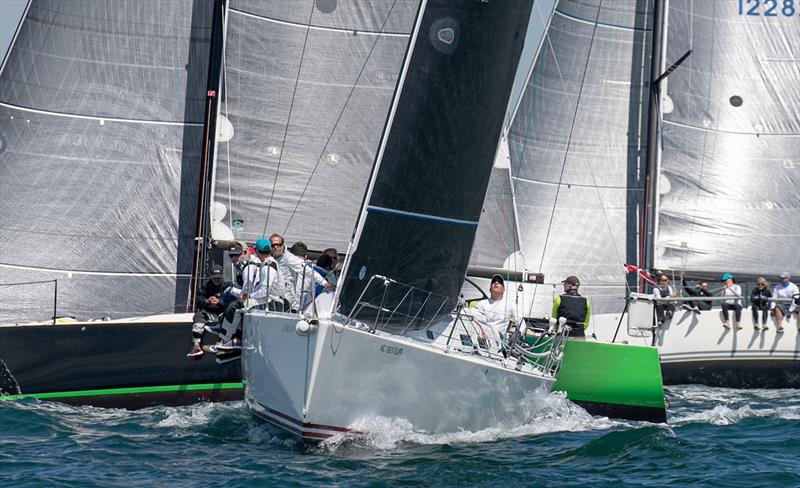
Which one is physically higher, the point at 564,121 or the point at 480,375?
the point at 564,121

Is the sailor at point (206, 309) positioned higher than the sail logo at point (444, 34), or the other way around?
the sail logo at point (444, 34)

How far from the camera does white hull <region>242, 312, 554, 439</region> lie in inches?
397

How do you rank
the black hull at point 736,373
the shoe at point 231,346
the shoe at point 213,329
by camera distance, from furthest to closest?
the black hull at point 736,373, the shoe at point 213,329, the shoe at point 231,346

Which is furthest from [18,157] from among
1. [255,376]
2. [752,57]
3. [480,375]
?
[752,57]

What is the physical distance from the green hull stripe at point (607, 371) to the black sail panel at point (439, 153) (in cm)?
301

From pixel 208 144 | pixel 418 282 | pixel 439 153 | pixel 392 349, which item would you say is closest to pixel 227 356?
pixel 418 282

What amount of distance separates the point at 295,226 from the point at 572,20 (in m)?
8.34

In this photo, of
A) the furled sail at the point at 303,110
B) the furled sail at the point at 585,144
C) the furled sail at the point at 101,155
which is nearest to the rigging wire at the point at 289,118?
the furled sail at the point at 303,110

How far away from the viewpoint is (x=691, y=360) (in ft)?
60.5

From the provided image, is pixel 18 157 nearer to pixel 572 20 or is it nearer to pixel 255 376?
pixel 255 376

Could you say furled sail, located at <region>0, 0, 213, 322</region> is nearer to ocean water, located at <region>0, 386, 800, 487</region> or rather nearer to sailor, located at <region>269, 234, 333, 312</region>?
ocean water, located at <region>0, 386, 800, 487</region>

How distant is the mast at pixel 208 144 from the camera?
15.5 m

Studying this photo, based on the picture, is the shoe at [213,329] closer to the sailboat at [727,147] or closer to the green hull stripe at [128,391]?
the green hull stripe at [128,391]

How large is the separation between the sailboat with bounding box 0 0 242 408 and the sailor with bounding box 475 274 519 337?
14.7 ft
